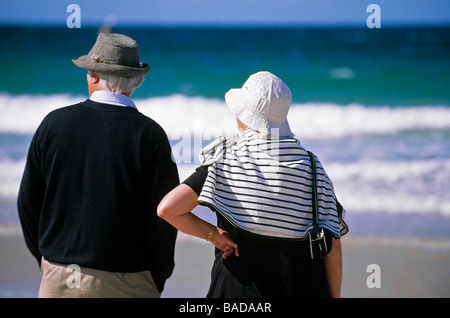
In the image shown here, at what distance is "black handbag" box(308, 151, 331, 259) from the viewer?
1.99 meters

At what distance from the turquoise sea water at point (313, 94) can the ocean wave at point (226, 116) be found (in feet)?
0.08

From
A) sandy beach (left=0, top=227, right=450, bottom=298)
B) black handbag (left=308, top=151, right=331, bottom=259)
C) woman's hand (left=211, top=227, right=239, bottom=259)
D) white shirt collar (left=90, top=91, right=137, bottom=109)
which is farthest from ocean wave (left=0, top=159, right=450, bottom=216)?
white shirt collar (left=90, top=91, right=137, bottom=109)

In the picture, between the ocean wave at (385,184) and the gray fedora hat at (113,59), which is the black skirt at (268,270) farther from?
the ocean wave at (385,184)

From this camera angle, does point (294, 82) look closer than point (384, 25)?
Yes

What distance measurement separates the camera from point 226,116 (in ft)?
31.4

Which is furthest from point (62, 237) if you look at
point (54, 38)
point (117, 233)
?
point (54, 38)

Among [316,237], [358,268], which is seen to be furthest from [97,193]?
[358,268]

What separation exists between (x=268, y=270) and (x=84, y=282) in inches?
Result: 28.2

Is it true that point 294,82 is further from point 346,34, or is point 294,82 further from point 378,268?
point 378,268

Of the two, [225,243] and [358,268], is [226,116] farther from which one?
[225,243]

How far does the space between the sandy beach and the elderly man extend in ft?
6.45

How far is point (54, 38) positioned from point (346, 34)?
9334 millimetres

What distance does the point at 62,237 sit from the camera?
2.04m

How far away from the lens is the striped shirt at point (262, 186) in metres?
1.95
